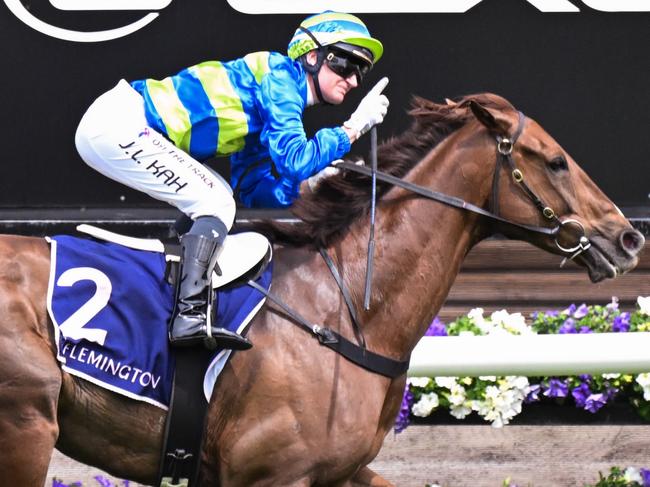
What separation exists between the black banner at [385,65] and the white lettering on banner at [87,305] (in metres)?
2.50

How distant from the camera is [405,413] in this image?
4.82m

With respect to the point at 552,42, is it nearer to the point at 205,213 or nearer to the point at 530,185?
the point at 530,185

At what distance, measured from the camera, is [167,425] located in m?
3.52

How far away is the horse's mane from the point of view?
12.5 feet

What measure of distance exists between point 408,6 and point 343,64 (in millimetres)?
2099

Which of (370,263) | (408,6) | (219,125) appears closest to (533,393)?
(370,263)

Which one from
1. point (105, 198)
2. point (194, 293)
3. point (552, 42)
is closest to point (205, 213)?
point (194, 293)

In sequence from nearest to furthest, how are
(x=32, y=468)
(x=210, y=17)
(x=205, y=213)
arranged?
(x=32, y=468)
(x=205, y=213)
(x=210, y=17)

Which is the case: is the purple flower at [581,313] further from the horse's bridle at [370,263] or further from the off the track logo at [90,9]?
the off the track logo at [90,9]

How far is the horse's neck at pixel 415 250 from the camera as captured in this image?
3.74m

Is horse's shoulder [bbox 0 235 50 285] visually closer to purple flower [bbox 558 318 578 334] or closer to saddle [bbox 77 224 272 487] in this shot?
saddle [bbox 77 224 272 487]

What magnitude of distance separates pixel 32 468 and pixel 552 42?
11.7 feet

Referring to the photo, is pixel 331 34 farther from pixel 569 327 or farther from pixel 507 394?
pixel 569 327

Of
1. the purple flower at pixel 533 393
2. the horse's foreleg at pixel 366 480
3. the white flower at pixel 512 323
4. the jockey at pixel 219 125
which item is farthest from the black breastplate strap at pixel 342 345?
the white flower at pixel 512 323
